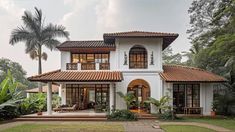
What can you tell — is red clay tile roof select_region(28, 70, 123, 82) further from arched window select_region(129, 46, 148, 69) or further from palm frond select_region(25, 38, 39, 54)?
palm frond select_region(25, 38, 39, 54)

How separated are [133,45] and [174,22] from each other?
34.7 ft

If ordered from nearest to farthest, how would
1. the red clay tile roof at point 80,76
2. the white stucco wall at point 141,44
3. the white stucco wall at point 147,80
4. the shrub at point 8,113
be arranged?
the shrub at point 8,113
the red clay tile roof at point 80,76
the white stucco wall at point 147,80
the white stucco wall at point 141,44

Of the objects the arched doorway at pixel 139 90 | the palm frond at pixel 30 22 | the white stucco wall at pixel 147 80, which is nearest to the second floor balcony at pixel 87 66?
the white stucco wall at pixel 147 80

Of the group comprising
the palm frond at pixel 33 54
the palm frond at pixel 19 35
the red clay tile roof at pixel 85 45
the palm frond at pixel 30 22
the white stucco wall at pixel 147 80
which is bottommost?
the white stucco wall at pixel 147 80

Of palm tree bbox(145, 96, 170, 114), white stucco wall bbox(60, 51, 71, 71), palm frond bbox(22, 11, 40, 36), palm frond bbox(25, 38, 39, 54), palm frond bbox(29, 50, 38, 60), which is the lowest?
palm tree bbox(145, 96, 170, 114)

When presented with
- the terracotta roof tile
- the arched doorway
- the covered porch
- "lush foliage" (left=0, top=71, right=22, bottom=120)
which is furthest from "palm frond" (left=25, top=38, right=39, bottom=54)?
the arched doorway

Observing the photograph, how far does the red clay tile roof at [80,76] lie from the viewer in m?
20.8

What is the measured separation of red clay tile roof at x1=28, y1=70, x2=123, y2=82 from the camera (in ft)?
68.4

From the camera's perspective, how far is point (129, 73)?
76.0 ft

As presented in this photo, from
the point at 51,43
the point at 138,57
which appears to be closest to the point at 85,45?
the point at 138,57

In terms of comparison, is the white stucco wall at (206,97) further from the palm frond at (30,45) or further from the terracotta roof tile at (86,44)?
the palm frond at (30,45)

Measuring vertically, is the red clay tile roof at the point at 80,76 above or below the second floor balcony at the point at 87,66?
below

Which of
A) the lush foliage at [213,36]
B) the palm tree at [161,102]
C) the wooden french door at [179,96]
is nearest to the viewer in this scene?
the palm tree at [161,102]

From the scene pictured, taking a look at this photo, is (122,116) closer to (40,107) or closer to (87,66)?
(87,66)
